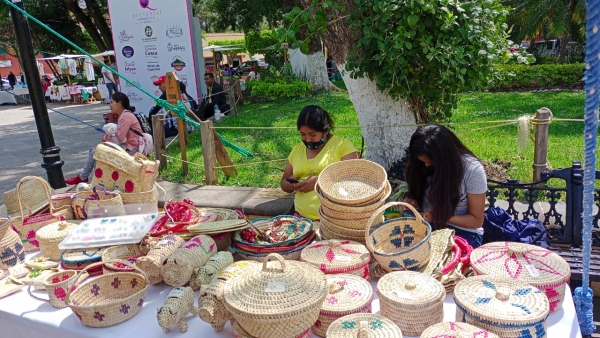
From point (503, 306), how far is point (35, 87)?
404 cm

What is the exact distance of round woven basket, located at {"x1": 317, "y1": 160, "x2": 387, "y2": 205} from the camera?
2277 mm

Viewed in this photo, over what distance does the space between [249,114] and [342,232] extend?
915 centimetres

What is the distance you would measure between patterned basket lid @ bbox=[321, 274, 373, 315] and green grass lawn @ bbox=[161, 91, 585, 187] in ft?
8.87

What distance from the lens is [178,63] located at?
9.38 m

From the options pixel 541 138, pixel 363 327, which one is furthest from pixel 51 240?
pixel 541 138

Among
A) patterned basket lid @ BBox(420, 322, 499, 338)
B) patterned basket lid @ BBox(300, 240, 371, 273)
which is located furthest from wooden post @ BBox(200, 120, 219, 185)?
patterned basket lid @ BBox(420, 322, 499, 338)

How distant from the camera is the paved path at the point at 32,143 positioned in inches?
291

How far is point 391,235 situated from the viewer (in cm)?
224

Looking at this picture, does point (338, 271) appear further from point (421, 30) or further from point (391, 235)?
point (421, 30)

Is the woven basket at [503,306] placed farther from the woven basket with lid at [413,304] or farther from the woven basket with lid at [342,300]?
the woven basket with lid at [342,300]

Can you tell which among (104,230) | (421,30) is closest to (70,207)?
(104,230)

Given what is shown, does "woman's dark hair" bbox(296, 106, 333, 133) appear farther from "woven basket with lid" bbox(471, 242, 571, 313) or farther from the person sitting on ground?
"woven basket with lid" bbox(471, 242, 571, 313)

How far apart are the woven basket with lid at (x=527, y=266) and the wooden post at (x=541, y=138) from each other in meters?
1.66

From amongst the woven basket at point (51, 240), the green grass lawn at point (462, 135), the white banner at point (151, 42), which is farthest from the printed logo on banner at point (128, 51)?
the woven basket at point (51, 240)
